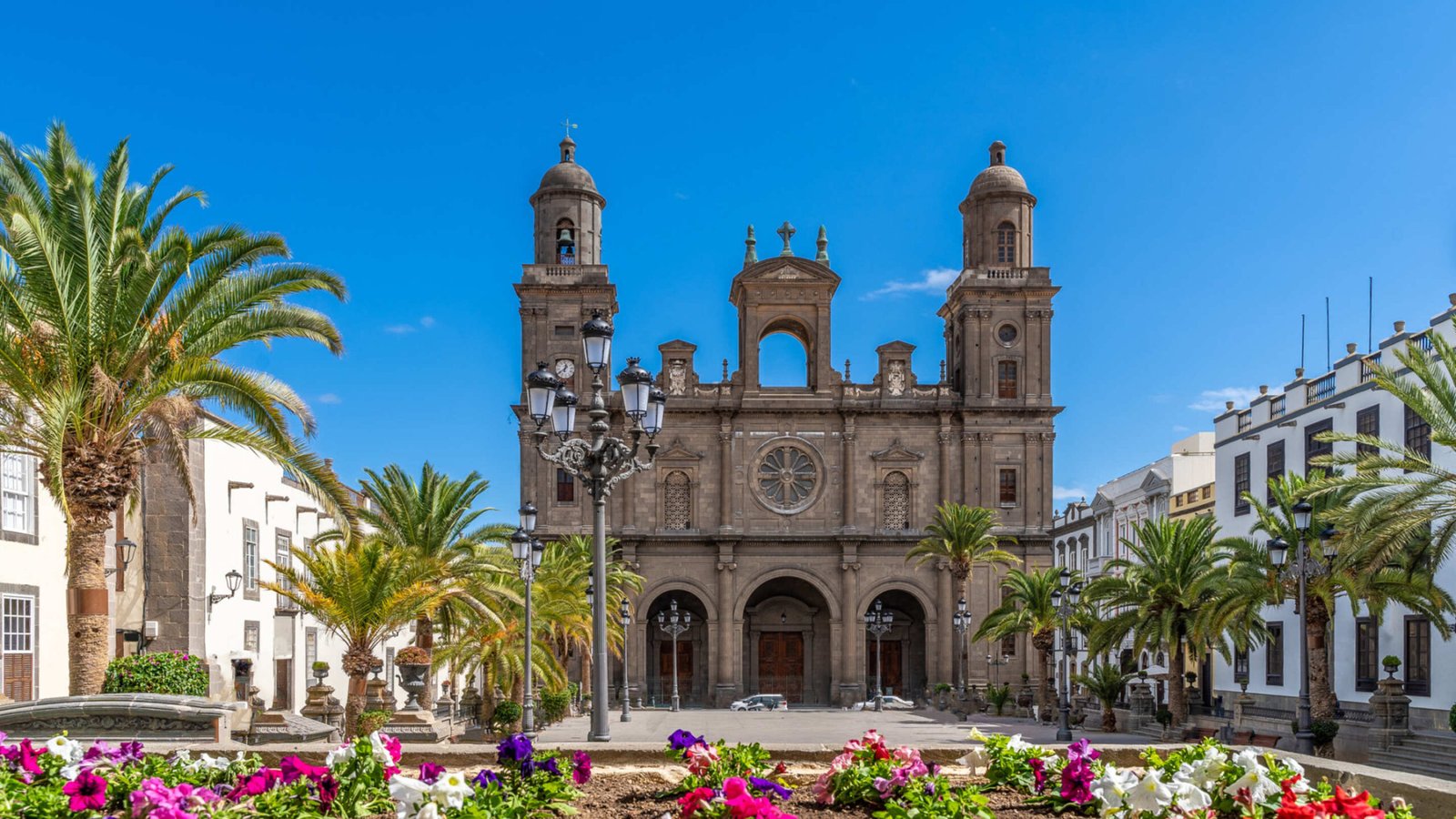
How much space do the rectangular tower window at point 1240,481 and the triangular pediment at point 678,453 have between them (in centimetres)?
2346

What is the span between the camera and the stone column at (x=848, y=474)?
58.5 metres

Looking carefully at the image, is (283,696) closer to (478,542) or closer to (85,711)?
(478,542)

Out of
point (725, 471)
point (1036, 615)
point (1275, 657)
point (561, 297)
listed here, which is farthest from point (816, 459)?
point (1275, 657)

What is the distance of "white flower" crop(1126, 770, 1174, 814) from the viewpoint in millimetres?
7598

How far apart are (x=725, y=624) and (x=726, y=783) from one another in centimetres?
5047

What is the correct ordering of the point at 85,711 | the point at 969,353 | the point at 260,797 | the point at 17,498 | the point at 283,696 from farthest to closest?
1. the point at 969,353
2. the point at 283,696
3. the point at 17,498
4. the point at 85,711
5. the point at 260,797

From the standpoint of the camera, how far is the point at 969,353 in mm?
58469

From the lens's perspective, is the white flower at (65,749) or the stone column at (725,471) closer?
the white flower at (65,749)

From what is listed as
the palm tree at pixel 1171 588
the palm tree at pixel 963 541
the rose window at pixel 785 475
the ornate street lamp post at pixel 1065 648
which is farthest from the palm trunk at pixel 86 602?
the rose window at pixel 785 475

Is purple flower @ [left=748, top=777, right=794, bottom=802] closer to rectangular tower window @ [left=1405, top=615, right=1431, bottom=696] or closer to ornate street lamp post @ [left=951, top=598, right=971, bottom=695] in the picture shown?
rectangular tower window @ [left=1405, top=615, right=1431, bottom=696]

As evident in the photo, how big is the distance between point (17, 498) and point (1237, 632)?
26.7m

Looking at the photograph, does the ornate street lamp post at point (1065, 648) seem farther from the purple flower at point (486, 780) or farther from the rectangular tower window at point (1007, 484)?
the purple flower at point (486, 780)

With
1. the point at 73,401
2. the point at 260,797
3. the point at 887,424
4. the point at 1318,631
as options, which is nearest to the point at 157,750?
the point at 260,797

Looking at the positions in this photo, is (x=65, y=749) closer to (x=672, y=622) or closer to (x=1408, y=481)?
(x=1408, y=481)
